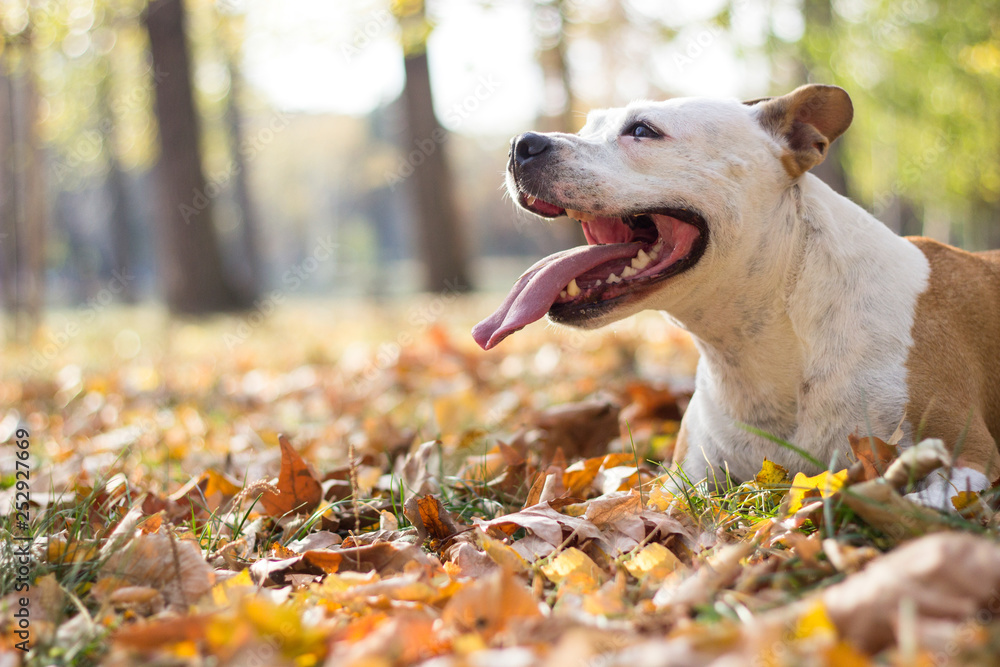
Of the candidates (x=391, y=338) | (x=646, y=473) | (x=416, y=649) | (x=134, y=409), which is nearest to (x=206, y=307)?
(x=391, y=338)

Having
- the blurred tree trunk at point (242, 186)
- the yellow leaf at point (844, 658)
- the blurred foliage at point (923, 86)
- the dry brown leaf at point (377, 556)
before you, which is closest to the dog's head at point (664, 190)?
the dry brown leaf at point (377, 556)

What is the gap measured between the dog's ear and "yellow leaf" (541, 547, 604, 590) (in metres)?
1.65

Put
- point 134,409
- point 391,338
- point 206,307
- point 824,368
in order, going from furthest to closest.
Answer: point 206,307 < point 391,338 < point 134,409 < point 824,368

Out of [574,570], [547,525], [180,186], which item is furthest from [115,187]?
[574,570]

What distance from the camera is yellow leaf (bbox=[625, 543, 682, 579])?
73.5 inches

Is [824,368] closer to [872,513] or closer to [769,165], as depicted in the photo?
[769,165]

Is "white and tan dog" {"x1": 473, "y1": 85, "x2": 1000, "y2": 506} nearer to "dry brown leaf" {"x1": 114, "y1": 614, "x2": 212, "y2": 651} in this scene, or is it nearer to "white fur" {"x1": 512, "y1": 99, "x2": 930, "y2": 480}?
"white fur" {"x1": 512, "y1": 99, "x2": 930, "y2": 480}

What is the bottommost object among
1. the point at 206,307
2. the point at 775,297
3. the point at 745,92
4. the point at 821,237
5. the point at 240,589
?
the point at 206,307

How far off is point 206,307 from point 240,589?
1168cm

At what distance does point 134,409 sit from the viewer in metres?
5.70

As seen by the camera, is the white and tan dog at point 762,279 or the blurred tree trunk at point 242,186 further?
the blurred tree trunk at point 242,186

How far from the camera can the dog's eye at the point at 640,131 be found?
287 centimetres

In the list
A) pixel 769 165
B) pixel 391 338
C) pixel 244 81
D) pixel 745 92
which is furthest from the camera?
pixel 244 81

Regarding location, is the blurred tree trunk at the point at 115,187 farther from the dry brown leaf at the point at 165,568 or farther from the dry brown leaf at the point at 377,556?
the dry brown leaf at the point at 377,556
